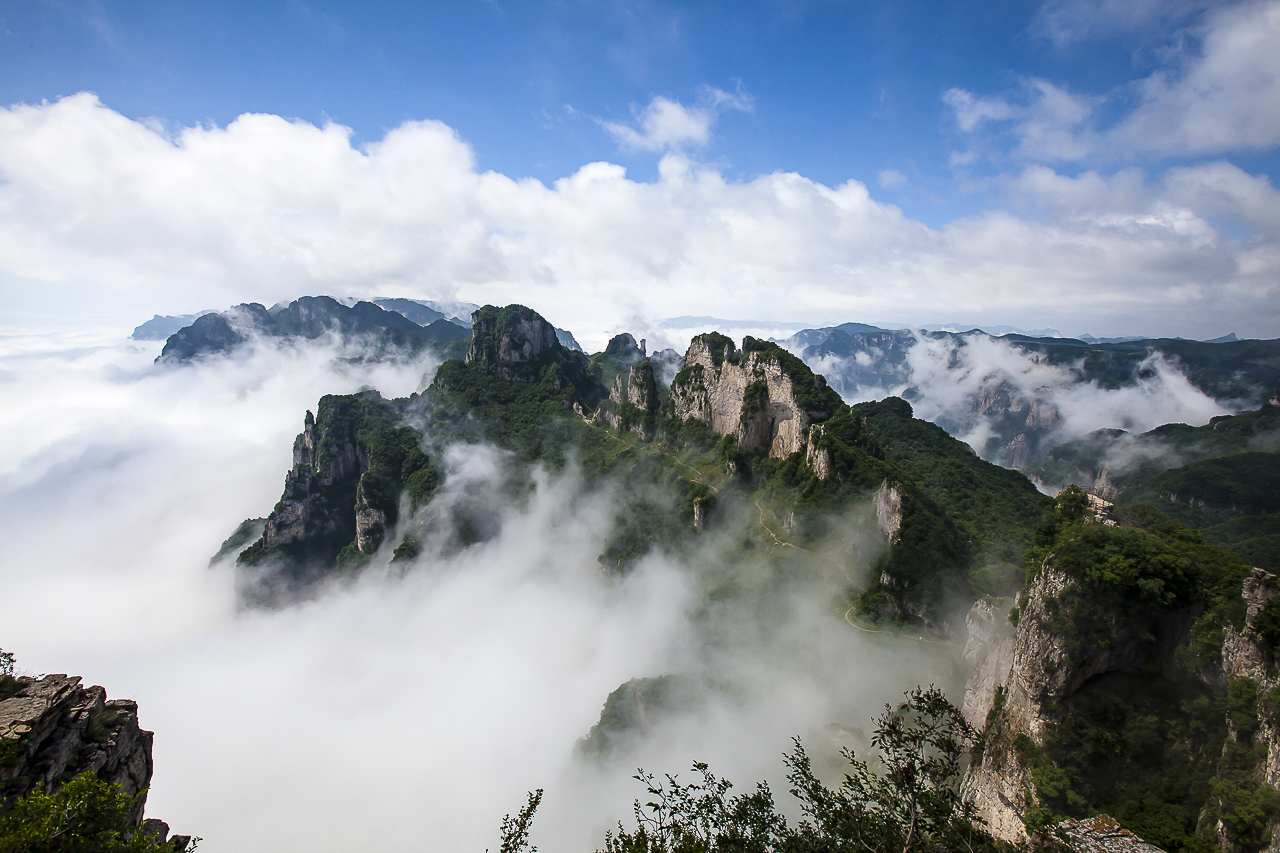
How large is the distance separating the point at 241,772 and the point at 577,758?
54194mm

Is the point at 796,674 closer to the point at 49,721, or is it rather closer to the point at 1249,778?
the point at 1249,778

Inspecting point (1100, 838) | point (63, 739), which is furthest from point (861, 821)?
point (63, 739)

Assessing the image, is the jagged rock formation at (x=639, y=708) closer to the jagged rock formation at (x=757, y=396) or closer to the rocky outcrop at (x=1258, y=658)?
the jagged rock formation at (x=757, y=396)

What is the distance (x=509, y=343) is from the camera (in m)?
141

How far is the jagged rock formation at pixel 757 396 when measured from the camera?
78188 mm

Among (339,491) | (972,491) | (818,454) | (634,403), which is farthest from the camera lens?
(339,491)

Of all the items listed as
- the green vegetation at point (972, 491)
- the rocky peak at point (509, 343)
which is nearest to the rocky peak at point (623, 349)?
the rocky peak at point (509, 343)

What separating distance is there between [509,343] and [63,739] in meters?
128

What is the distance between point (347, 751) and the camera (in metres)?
76.6

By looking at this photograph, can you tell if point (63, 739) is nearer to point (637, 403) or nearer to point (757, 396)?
point (757, 396)

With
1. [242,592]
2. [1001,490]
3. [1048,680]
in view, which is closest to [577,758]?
[1048,680]

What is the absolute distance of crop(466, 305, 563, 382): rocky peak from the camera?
141m

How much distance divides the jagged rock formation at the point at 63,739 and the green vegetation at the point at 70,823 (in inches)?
150

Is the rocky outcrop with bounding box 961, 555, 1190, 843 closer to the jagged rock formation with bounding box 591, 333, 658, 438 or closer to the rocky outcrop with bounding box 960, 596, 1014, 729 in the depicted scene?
the rocky outcrop with bounding box 960, 596, 1014, 729
